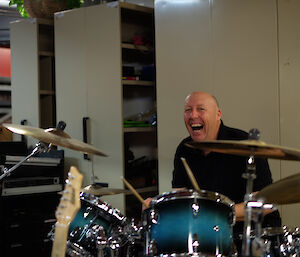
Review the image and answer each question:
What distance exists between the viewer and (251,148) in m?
1.64

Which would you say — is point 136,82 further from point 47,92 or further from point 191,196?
point 191,196

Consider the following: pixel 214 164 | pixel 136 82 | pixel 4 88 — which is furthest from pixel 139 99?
pixel 4 88

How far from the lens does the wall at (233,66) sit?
3.07 metres

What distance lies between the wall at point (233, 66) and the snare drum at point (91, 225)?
1.19 meters

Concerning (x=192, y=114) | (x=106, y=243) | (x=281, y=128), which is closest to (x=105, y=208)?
(x=106, y=243)

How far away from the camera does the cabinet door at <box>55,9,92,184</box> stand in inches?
160

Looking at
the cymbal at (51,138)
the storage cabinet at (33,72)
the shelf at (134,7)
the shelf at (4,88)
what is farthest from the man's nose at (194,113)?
the shelf at (4,88)

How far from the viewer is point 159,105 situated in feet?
11.9

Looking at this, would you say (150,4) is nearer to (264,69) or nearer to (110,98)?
(110,98)

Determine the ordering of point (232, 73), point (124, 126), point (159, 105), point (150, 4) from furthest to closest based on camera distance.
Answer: point (150, 4) < point (124, 126) < point (159, 105) < point (232, 73)

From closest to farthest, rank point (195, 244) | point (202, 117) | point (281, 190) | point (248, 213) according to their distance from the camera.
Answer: point (248, 213)
point (281, 190)
point (195, 244)
point (202, 117)

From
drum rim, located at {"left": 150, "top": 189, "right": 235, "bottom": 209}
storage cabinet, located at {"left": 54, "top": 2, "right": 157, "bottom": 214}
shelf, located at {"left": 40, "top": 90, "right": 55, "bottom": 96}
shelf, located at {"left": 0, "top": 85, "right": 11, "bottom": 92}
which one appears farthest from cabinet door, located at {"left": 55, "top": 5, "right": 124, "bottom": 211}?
shelf, located at {"left": 0, "top": 85, "right": 11, "bottom": 92}

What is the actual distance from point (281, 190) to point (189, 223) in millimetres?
437

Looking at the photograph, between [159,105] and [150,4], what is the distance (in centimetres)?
128
